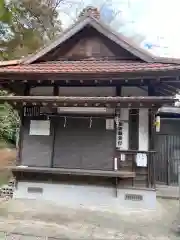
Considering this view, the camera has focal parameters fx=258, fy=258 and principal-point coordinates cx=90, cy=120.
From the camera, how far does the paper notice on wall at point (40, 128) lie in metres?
7.49

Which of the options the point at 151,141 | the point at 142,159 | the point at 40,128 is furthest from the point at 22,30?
the point at 142,159

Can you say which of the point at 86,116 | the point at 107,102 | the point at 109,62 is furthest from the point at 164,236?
the point at 109,62

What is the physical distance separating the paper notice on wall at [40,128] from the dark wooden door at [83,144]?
0.95 feet

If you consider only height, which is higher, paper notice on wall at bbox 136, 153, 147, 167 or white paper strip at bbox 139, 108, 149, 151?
white paper strip at bbox 139, 108, 149, 151

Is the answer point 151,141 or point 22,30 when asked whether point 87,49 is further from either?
point 22,30

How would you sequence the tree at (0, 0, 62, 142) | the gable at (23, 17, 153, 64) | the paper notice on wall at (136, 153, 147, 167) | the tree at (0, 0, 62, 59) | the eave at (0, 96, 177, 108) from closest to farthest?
the eave at (0, 96, 177, 108) → the paper notice on wall at (136, 153, 147, 167) → the gable at (23, 17, 153, 64) → the tree at (0, 0, 62, 142) → the tree at (0, 0, 62, 59)

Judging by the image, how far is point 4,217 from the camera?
589cm

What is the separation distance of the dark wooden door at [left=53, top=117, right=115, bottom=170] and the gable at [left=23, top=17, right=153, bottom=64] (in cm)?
204

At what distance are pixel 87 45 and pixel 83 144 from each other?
3.04 meters

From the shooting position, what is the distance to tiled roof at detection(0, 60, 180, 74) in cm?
648

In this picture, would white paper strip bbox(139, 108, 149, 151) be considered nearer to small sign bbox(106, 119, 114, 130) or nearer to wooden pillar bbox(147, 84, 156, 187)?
wooden pillar bbox(147, 84, 156, 187)

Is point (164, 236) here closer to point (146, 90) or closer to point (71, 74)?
point (146, 90)

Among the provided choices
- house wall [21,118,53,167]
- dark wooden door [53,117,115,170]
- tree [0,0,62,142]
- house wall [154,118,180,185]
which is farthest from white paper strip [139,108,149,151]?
tree [0,0,62,142]

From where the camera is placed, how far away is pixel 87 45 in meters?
7.92
